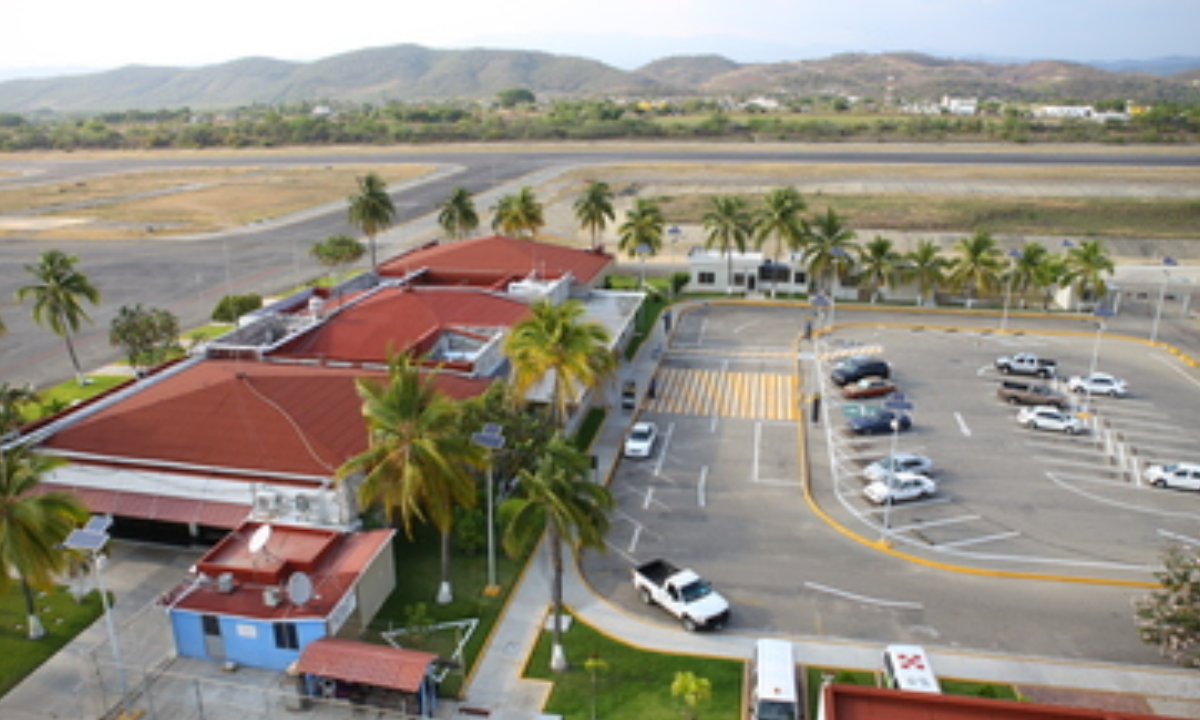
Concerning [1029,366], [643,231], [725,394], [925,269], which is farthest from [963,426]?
[643,231]

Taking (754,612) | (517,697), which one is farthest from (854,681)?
(517,697)

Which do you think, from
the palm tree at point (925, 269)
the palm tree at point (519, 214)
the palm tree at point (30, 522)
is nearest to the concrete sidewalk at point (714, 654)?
the palm tree at point (30, 522)

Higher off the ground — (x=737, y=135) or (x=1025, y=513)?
(x=737, y=135)

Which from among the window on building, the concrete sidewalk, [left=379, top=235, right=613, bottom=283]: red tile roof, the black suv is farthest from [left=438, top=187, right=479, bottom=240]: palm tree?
the window on building

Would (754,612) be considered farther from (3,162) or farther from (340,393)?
(3,162)

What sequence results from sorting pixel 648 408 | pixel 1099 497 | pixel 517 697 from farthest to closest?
pixel 648 408 → pixel 1099 497 → pixel 517 697

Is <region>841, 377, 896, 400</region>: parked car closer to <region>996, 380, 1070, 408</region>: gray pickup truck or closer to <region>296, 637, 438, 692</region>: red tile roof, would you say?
<region>996, 380, 1070, 408</region>: gray pickup truck

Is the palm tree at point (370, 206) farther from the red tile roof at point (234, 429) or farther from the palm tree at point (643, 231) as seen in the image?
the red tile roof at point (234, 429)

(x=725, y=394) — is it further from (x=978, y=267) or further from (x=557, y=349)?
A: (x=978, y=267)
